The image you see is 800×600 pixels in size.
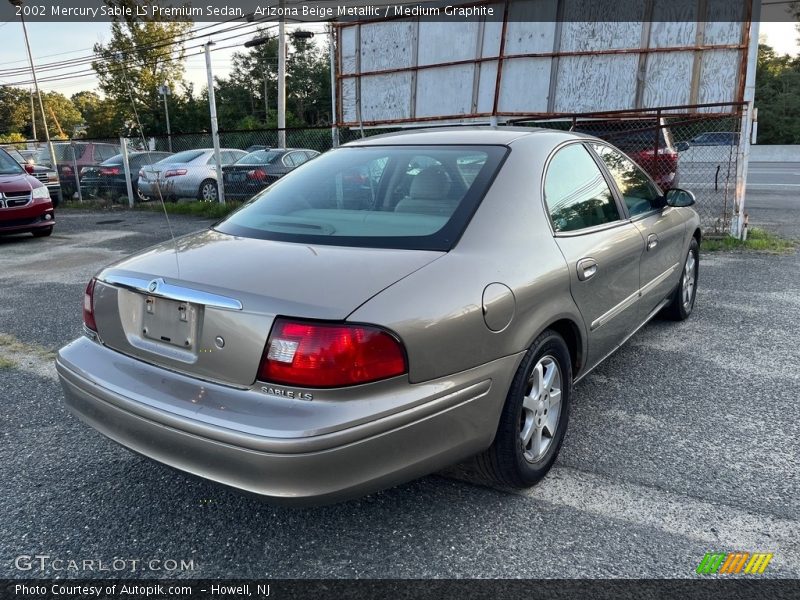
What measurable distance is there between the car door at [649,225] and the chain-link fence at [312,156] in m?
4.91

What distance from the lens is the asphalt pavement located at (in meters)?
2.27

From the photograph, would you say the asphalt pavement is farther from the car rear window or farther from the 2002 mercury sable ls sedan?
the car rear window

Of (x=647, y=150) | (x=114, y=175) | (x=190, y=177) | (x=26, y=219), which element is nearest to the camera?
(x=26, y=219)

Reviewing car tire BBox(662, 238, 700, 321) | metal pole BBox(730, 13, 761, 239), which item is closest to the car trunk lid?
car tire BBox(662, 238, 700, 321)

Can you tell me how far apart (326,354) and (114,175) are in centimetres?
1578

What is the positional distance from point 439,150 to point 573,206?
715 millimetres

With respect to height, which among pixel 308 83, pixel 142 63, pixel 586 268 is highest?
pixel 308 83

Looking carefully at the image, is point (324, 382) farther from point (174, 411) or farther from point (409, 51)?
point (409, 51)

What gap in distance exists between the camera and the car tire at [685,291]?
16.0 feet

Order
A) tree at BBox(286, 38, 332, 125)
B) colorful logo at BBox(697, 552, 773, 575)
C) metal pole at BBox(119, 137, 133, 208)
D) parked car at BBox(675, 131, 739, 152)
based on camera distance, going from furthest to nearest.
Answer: tree at BBox(286, 38, 332, 125), metal pole at BBox(119, 137, 133, 208), parked car at BBox(675, 131, 739, 152), colorful logo at BBox(697, 552, 773, 575)

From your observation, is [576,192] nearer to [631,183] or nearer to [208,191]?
[631,183]

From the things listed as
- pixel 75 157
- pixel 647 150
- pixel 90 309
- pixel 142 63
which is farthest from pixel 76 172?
pixel 90 309

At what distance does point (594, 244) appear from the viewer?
3092mm

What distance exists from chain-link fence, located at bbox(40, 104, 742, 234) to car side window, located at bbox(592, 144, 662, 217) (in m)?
5.01
